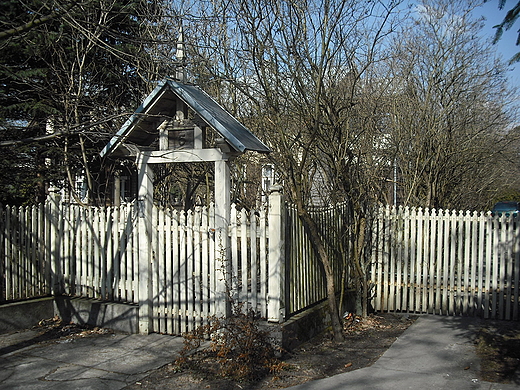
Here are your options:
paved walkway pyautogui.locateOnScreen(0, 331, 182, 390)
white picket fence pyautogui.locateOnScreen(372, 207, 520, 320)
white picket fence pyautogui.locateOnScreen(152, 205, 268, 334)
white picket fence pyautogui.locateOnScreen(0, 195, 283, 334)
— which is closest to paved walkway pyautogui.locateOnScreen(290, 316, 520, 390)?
white picket fence pyautogui.locateOnScreen(372, 207, 520, 320)

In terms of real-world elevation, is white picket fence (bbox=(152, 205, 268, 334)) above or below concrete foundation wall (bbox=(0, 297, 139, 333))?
above

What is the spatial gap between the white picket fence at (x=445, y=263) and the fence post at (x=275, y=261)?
3657 mm

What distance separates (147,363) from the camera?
6.62 m

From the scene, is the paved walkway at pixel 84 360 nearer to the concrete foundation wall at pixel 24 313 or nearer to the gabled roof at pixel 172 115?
the concrete foundation wall at pixel 24 313

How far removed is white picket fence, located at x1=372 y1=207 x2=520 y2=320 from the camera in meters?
9.25

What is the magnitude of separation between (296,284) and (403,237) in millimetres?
3267

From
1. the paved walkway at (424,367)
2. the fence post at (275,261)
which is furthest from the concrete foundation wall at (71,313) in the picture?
the paved walkway at (424,367)

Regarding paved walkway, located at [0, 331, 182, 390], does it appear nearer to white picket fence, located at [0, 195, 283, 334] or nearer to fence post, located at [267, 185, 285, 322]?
white picket fence, located at [0, 195, 283, 334]

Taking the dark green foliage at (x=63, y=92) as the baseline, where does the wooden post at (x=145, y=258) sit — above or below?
below

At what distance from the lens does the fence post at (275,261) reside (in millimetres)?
6980

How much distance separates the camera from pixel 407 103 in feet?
47.0

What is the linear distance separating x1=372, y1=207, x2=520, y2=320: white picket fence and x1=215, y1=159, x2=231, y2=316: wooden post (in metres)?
3.93

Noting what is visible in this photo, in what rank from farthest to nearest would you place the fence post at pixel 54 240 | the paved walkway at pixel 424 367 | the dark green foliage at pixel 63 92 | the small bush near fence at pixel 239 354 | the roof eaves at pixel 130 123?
the dark green foliage at pixel 63 92
the fence post at pixel 54 240
the roof eaves at pixel 130 123
the small bush near fence at pixel 239 354
the paved walkway at pixel 424 367

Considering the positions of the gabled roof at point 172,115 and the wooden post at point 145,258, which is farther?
the wooden post at point 145,258
